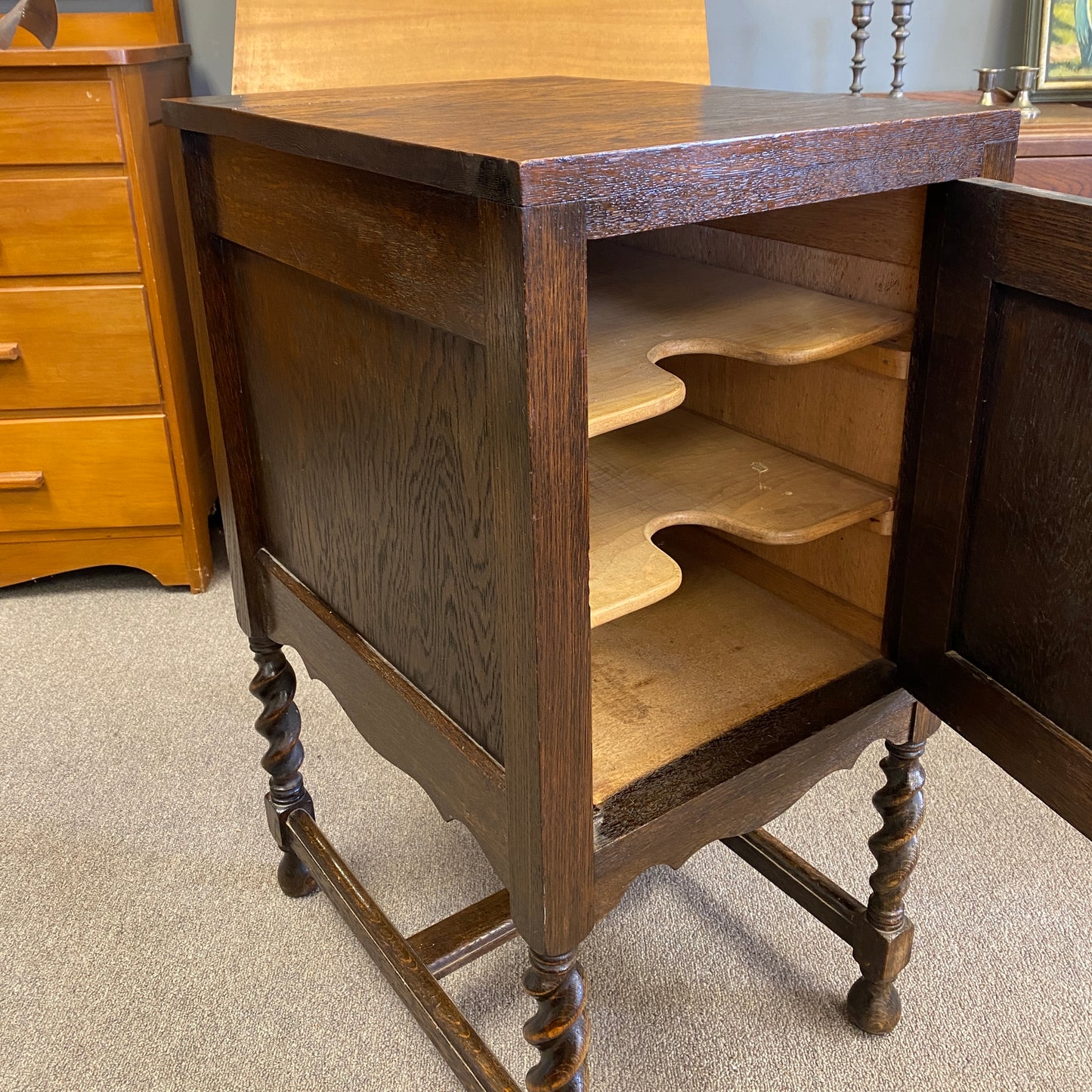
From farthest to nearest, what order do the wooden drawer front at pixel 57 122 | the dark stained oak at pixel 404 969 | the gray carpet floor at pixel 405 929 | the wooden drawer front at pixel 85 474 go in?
the wooden drawer front at pixel 85 474
the wooden drawer front at pixel 57 122
the gray carpet floor at pixel 405 929
the dark stained oak at pixel 404 969

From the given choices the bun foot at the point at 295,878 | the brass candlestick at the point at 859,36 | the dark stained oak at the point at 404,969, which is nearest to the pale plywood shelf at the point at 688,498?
the dark stained oak at the point at 404,969

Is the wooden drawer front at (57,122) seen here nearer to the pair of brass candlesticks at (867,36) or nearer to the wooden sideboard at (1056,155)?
the pair of brass candlesticks at (867,36)

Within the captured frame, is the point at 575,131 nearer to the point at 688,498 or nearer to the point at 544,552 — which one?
the point at 544,552

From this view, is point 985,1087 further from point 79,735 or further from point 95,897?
point 79,735

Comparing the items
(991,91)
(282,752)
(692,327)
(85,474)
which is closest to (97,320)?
(85,474)

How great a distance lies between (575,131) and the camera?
0.69 m

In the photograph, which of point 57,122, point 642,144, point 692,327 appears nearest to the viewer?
point 642,144

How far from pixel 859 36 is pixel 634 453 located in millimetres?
1349

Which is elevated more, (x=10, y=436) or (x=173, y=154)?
(x=173, y=154)

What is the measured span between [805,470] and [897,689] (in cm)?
23

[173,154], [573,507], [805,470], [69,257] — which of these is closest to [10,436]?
[69,257]

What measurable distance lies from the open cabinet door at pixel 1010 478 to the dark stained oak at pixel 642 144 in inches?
3.4

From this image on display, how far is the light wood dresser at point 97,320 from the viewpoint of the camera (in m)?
1.95

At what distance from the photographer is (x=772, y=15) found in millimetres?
2254
